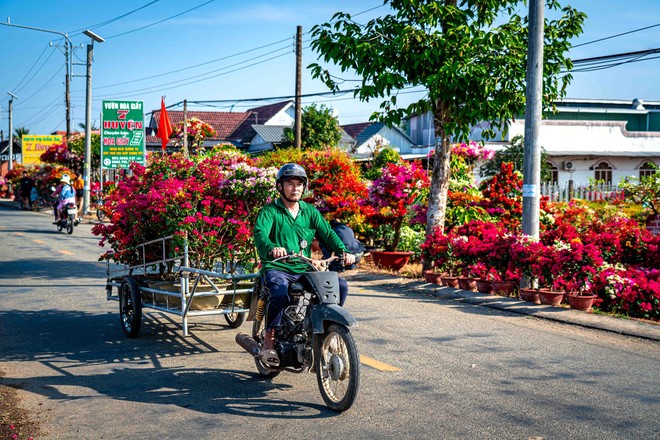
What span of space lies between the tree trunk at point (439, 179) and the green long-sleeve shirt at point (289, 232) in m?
7.18

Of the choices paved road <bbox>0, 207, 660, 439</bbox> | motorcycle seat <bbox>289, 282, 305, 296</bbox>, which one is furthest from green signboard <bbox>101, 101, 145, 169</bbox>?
motorcycle seat <bbox>289, 282, 305, 296</bbox>

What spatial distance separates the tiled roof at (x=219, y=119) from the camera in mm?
63656

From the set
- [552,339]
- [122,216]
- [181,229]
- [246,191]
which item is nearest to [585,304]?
[552,339]

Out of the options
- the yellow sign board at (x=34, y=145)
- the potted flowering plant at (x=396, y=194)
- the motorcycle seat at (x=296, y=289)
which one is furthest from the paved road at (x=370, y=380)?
the yellow sign board at (x=34, y=145)

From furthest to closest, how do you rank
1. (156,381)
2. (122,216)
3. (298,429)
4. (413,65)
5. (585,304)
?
(413,65) → (585,304) → (122,216) → (156,381) → (298,429)

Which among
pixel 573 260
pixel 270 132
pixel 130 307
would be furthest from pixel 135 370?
pixel 270 132

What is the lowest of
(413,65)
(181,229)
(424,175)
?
(181,229)

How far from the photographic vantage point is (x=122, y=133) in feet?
107

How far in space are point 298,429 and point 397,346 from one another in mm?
2938

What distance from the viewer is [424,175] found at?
15.6 m

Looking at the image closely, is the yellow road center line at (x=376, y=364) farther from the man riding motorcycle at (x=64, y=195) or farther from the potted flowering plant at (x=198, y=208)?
the man riding motorcycle at (x=64, y=195)

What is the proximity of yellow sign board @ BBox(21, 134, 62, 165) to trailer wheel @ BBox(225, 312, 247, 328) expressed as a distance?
217ft

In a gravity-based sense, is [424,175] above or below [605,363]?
above

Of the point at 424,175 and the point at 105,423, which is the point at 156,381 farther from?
the point at 424,175
